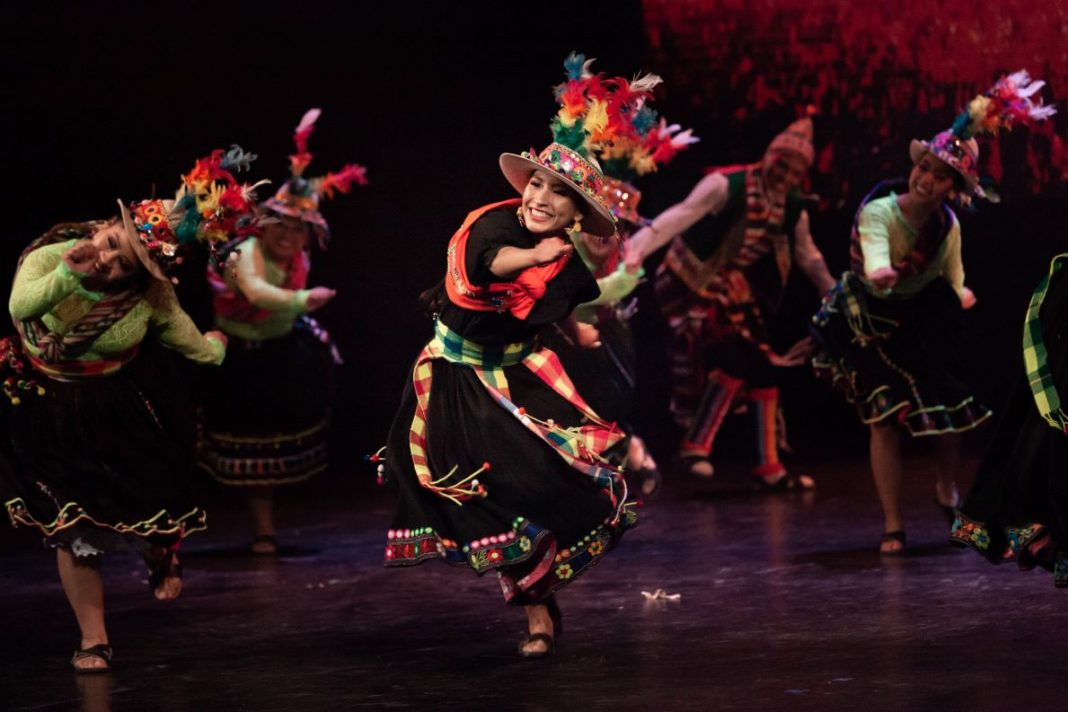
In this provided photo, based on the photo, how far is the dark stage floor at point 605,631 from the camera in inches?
145

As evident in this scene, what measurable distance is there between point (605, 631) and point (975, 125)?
2.02 meters

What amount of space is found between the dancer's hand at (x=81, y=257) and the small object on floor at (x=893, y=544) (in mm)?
2610

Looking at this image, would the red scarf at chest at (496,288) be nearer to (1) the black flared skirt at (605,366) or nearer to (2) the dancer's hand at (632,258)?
(1) the black flared skirt at (605,366)

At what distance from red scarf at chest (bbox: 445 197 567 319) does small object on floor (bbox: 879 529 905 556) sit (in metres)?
1.85

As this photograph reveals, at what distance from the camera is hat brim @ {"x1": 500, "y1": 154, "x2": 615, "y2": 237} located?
4047 mm

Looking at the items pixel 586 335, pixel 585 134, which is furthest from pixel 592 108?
pixel 586 335

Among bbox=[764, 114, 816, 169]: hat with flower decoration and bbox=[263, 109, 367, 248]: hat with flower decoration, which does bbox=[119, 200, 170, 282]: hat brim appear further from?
bbox=[764, 114, 816, 169]: hat with flower decoration

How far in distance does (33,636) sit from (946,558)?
263cm

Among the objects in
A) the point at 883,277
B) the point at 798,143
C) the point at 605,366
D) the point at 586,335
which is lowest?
the point at 605,366

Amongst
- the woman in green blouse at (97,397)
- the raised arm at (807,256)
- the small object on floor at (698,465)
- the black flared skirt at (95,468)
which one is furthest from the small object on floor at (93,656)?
the raised arm at (807,256)

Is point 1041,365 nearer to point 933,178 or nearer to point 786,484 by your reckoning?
point 933,178

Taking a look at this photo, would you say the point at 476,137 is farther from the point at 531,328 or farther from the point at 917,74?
the point at 531,328

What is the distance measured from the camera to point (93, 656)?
163 inches

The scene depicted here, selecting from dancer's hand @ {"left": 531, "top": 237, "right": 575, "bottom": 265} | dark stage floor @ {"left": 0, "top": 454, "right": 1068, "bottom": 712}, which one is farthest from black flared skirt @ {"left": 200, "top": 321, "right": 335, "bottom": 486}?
dancer's hand @ {"left": 531, "top": 237, "right": 575, "bottom": 265}
